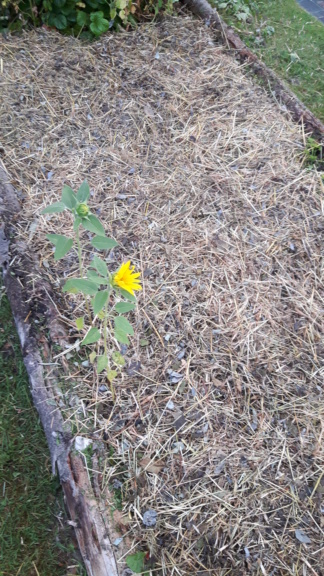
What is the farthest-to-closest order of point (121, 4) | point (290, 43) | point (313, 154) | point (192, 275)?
1. point (290, 43)
2. point (121, 4)
3. point (313, 154)
4. point (192, 275)

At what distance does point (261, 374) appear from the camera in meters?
1.95

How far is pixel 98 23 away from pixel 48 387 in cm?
268

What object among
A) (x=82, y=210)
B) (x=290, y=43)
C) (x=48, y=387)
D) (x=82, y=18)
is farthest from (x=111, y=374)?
(x=290, y=43)

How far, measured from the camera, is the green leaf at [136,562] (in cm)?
149

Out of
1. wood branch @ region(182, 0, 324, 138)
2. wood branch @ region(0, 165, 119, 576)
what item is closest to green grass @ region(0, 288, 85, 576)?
wood branch @ region(0, 165, 119, 576)

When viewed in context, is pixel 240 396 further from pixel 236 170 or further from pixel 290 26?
pixel 290 26

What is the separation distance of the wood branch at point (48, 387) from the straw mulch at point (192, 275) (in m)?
0.07

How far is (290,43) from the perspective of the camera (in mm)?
3885

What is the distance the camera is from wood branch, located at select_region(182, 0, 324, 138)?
3.01 m

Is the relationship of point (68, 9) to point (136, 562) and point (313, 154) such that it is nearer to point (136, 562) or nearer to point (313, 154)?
point (313, 154)

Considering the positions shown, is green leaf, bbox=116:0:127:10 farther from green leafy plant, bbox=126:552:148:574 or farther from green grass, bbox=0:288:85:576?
green leafy plant, bbox=126:552:148:574

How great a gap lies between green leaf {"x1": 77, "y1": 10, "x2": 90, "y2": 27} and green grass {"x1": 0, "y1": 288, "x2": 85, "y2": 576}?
98.5 inches

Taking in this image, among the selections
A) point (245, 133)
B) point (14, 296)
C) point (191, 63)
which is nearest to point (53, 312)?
point (14, 296)

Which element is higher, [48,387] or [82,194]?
[82,194]
